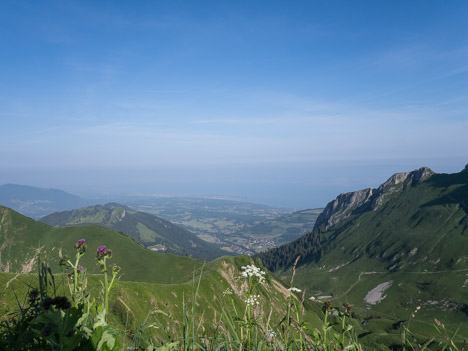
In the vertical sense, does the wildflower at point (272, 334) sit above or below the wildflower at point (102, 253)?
below

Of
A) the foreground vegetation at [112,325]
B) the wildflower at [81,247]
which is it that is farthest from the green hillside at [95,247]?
the wildflower at [81,247]

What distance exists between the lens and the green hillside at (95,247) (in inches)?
4769

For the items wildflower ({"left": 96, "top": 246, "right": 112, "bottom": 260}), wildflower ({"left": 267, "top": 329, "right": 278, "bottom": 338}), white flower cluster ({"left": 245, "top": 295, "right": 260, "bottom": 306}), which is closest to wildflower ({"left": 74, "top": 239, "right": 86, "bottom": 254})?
wildflower ({"left": 96, "top": 246, "right": 112, "bottom": 260})

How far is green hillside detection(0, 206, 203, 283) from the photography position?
397 feet

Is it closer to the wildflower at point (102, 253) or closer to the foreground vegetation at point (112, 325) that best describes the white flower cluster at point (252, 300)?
the foreground vegetation at point (112, 325)

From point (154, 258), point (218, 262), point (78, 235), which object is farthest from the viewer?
point (78, 235)

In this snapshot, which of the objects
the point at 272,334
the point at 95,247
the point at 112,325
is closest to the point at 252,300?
the point at 272,334

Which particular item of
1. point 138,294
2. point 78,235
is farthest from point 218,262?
point 78,235

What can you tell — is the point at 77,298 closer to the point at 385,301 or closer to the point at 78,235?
the point at 78,235

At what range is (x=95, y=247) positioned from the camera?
14700 centimetres

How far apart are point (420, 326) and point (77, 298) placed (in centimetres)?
19022

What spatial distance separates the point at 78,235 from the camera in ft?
525

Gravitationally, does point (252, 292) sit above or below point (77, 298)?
below

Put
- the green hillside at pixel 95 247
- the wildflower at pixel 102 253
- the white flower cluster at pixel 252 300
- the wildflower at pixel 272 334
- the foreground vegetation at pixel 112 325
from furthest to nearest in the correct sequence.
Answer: the green hillside at pixel 95 247, the white flower cluster at pixel 252 300, the wildflower at pixel 272 334, the wildflower at pixel 102 253, the foreground vegetation at pixel 112 325
